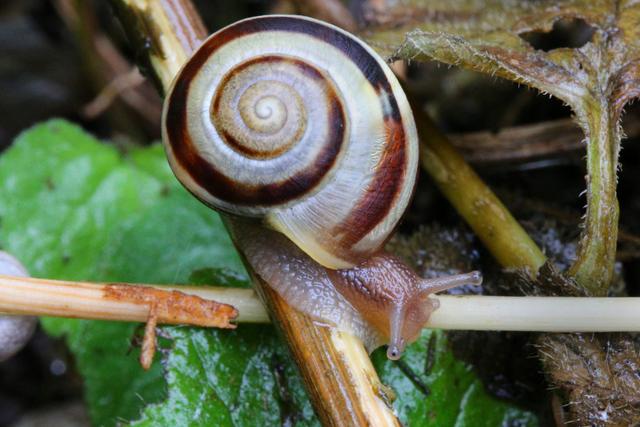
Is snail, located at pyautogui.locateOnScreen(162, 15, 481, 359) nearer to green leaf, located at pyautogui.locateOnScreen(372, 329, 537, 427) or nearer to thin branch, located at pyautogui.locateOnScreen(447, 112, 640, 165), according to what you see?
green leaf, located at pyautogui.locateOnScreen(372, 329, 537, 427)

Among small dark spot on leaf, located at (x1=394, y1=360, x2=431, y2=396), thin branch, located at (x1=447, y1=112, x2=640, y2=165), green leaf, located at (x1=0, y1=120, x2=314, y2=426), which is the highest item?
thin branch, located at (x1=447, y1=112, x2=640, y2=165)

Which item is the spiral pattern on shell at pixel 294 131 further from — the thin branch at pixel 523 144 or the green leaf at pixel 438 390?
the thin branch at pixel 523 144

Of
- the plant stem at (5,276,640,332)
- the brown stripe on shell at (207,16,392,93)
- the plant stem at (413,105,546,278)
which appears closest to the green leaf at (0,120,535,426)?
the plant stem at (5,276,640,332)

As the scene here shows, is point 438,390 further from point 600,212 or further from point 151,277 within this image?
point 151,277

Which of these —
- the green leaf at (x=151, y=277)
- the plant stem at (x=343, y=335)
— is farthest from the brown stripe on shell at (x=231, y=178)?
the green leaf at (x=151, y=277)

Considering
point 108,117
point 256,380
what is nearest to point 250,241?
point 256,380

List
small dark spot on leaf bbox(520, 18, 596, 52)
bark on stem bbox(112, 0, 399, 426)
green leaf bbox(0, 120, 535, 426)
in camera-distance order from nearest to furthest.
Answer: bark on stem bbox(112, 0, 399, 426)
green leaf bbox(0, 120, 535, 426)
small dark spot on leaf bbox(520, 18, 596, 52)

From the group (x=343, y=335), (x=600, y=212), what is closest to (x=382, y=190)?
(x=343, y=335)

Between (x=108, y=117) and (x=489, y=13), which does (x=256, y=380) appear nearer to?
(x=489, y=13)
